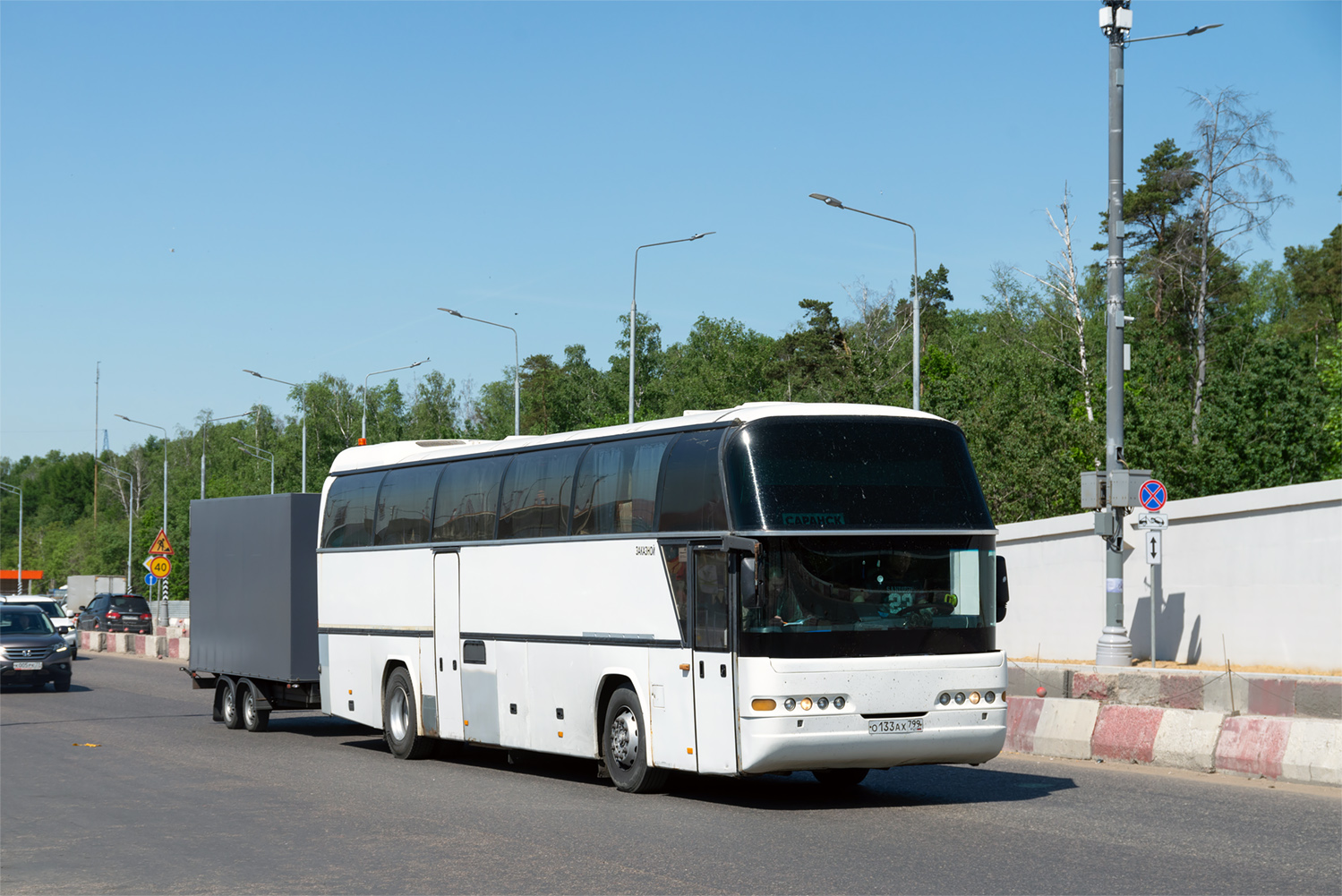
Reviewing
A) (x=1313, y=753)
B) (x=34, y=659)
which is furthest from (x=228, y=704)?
(x=1313, y=753)

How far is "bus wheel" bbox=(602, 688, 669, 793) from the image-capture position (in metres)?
13.3

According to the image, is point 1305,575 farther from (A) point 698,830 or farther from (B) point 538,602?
(A) point 698,830

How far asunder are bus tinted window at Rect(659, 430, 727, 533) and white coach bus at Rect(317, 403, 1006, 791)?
2 cm

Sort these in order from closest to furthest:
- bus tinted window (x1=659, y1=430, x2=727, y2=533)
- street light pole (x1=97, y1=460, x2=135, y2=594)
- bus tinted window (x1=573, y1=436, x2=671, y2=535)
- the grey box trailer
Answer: bus tinted window (x1=659, y1=430, x2=727, y2=533) → bus tinted window (x1=573, y1=436, x2=671, y2=535) → the grey box trailer → street light pole (x1=97, y1=460, x2=135, y2=594)

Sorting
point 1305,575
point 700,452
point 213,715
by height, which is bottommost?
point 213,715

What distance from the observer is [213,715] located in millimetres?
22406

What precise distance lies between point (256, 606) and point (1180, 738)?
39.9ft

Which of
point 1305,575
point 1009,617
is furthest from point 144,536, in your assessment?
point 1305,575

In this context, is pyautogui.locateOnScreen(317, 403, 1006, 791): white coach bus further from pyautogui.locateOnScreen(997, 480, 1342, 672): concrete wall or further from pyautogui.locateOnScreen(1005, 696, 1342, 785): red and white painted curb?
pyautogui.locateOnScreen(997, 480, 1342, 672): concrete wall

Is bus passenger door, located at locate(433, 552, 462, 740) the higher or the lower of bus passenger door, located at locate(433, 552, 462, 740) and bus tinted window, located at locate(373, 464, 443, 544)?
the lower

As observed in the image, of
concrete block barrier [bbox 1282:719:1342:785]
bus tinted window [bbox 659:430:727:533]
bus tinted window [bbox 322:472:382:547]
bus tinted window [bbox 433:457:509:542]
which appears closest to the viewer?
bus tinted window [bbox 659:430:727:533]

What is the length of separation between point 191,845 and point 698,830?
361cm

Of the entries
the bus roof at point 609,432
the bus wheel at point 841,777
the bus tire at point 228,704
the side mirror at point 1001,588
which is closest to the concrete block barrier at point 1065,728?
the bus wheel at point 841,777

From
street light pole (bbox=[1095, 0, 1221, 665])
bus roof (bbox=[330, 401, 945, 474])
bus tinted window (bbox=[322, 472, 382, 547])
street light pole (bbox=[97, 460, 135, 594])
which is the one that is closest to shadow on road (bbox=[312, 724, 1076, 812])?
bus roof (bbox=[330, 401, 945, 474])
